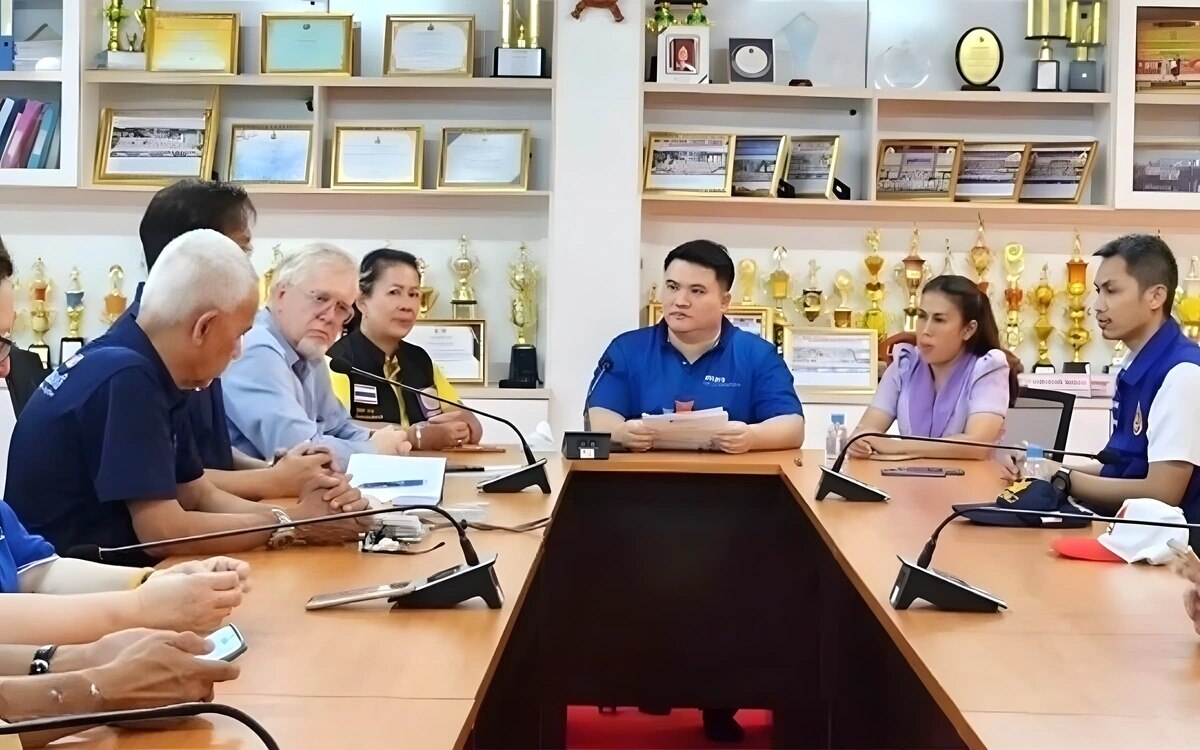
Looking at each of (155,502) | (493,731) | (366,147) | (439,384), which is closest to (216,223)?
(155,502)

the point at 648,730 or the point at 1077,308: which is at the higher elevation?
the point at 1077,308

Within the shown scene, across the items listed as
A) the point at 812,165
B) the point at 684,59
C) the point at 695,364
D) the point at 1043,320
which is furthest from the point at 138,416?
the point at 1043,320

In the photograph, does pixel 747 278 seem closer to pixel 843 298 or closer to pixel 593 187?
pixel 843 298

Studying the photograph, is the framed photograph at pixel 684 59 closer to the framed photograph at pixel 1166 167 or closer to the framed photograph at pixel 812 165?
the framed photograph at pixel 812 165

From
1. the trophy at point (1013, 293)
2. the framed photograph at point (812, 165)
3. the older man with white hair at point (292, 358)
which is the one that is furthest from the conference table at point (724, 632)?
the trophy at point (1013, 293)

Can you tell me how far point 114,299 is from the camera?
5.03m

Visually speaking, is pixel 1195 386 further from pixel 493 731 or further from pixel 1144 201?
pixel 1144 201

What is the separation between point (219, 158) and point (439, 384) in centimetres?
160

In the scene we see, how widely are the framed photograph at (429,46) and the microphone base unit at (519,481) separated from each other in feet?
8.10

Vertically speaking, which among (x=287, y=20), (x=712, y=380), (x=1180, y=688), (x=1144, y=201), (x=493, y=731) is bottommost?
(x=493, y=731)

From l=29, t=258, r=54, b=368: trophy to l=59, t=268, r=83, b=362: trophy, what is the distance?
7cm

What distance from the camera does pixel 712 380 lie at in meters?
4.02

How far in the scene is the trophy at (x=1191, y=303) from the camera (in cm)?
504

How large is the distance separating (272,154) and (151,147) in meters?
0.46
